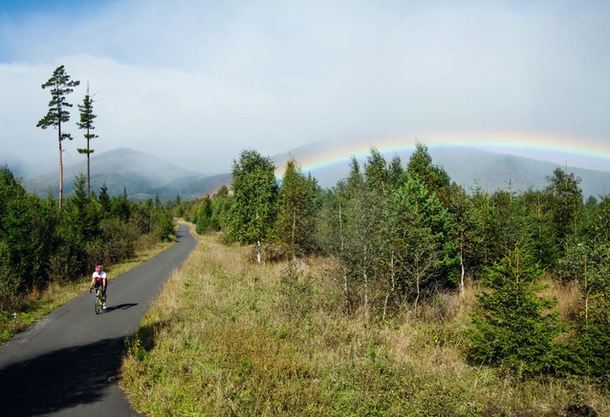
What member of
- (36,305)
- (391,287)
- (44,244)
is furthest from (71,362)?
(44,244)

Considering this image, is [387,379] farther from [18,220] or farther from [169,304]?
[18,220]

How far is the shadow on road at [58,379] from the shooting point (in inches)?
274

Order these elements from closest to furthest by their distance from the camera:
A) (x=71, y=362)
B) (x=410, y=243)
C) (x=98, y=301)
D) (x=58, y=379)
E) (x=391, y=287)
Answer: (x=58, y=379) < (x=71, y=362) < (x=98, y=301) < (x=391, y=287) < (x=410, y=243)

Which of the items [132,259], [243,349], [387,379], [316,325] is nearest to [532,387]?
[387,379]

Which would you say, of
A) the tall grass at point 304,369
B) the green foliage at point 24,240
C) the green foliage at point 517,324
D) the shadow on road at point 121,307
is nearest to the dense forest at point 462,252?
the green foliage at point 517,324

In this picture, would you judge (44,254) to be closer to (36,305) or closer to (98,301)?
(36,305)

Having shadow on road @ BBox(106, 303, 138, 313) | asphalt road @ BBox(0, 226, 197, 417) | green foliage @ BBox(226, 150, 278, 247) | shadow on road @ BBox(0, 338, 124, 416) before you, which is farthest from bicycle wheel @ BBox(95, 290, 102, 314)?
green foliage @ BBox(226, 150, 278, 247)

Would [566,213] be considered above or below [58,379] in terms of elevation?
above

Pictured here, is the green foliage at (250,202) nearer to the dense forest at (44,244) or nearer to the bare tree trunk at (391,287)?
the dense forest at (44,244)

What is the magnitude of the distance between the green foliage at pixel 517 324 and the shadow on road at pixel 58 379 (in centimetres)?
946

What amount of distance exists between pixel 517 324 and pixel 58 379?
11.2 metres

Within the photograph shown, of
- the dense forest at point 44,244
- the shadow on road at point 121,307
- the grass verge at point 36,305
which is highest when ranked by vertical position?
the dense forest at point 44,244

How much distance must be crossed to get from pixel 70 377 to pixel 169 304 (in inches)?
203

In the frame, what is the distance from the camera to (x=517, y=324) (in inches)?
341
